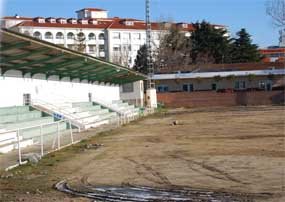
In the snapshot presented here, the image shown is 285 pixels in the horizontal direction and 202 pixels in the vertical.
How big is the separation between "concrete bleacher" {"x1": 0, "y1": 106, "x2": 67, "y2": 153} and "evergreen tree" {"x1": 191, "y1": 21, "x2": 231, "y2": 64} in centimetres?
7247

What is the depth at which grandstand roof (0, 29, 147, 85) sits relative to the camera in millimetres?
22098

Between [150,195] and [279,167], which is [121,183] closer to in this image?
[150,195]

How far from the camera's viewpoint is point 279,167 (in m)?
13.5

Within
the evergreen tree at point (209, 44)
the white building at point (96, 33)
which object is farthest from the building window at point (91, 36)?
the evergreen tree at point (209, 44)

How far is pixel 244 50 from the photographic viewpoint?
10494 centimetres

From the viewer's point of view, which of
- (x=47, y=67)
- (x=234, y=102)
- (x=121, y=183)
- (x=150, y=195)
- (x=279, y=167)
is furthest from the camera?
(x=234, y=102)

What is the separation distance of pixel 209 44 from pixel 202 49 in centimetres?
185

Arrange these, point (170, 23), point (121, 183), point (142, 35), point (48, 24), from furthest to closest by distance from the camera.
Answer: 1. point (142, 35)
2. point (48, 24)
3. point (170, 23)
4. point (121, 183)

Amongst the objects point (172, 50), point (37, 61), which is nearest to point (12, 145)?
point (37, 61)

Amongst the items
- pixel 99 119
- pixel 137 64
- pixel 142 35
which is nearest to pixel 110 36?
pixel 142 35

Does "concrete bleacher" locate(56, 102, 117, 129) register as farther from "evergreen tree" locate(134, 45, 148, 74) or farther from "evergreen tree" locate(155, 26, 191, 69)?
"evergreen tree" locate(155, 26, 191, 69)

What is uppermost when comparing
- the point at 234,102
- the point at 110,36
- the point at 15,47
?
the point at 110,36

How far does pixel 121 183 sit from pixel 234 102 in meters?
66.5

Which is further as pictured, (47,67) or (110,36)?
(110,36)
